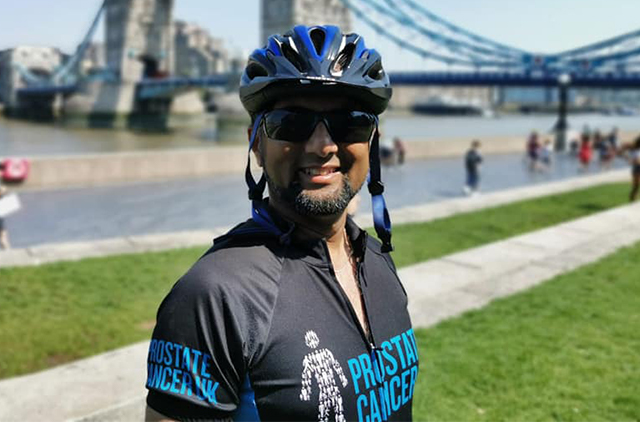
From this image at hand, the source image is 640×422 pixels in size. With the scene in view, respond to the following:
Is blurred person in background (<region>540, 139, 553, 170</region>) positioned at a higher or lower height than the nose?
lower

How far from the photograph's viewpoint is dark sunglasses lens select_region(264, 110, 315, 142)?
1.50 metres

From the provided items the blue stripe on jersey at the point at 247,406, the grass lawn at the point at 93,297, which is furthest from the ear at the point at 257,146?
the grass lawn at the point at 93,297

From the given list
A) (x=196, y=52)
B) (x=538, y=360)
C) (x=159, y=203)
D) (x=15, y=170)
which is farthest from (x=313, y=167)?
(x=196, y=52)

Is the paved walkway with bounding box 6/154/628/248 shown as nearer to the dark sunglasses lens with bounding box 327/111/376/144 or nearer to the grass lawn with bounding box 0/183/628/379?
the grass lawn with bounding box 0/183/628/379

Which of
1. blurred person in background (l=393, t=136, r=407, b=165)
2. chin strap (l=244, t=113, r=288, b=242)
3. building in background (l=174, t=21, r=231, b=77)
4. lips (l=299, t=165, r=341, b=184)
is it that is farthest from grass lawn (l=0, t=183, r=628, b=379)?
building in background (l=174, t=21, r=231, b=77)

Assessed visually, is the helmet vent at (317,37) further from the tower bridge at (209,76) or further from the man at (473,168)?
the tower bridge at (209,76)

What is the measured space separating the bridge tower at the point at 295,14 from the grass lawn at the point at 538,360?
4491 cm

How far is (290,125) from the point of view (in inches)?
59.3

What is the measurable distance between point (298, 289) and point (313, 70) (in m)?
0.52

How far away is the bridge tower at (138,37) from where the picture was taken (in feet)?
214

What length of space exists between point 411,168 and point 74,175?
10759 millimetres

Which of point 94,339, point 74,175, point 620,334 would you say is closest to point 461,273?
point 620,334

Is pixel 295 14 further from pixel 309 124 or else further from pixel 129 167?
pixel 309 124

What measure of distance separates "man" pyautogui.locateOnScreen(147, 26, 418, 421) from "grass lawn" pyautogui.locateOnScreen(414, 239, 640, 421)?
2.02m
